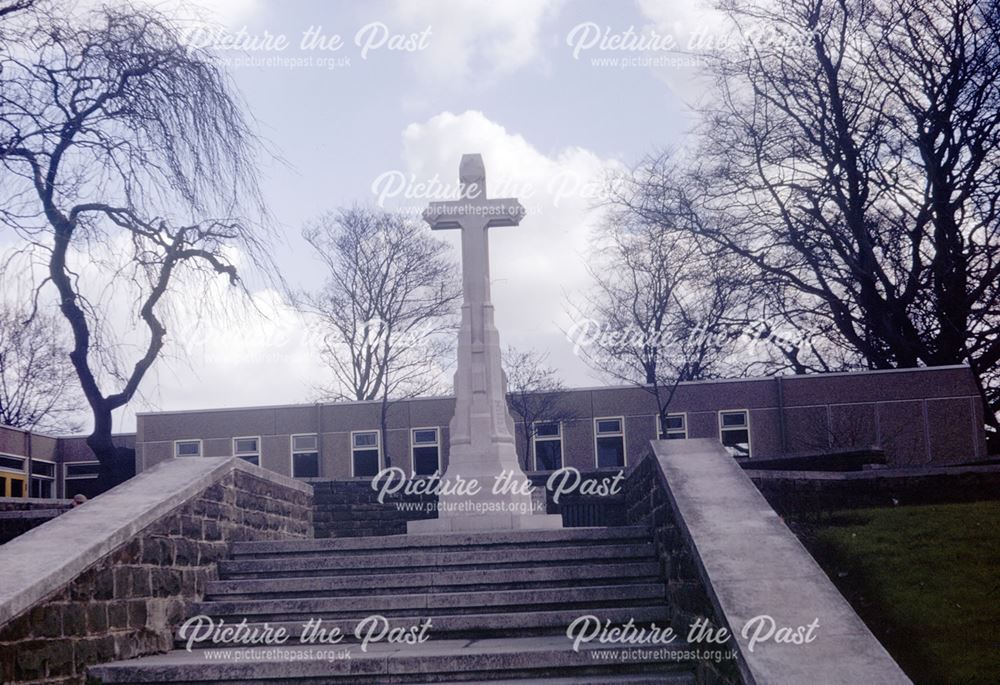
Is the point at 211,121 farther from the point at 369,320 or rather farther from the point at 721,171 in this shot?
the point at 369,320

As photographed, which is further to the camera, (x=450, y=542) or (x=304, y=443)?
(x=304, y=443)

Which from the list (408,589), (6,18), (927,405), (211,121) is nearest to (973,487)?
(408,589)

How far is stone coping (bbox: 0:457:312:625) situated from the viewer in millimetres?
5985

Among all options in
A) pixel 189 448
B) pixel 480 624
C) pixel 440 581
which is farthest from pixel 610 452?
pixel 480 624

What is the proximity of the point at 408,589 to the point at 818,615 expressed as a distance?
358cm

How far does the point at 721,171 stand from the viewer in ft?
70.5

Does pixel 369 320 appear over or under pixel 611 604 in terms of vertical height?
over

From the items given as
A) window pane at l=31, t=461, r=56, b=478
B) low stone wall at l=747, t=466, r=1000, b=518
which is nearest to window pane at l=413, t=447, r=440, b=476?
window pane at l=31, t=461, r=56, b=478

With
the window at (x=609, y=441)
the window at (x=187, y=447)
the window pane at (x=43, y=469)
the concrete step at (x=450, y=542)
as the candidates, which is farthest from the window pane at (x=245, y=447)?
the concrete step at (x=450, y=542)

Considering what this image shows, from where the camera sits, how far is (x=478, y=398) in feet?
38.2

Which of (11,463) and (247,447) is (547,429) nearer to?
(247,447)

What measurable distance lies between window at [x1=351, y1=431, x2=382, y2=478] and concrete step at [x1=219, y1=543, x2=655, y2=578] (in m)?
22.9

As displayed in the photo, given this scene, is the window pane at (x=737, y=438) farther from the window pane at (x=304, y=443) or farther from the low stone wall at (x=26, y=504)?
the low stone wall at (x=26, y=504)

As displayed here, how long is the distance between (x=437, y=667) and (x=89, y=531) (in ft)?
8.17
